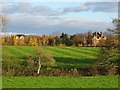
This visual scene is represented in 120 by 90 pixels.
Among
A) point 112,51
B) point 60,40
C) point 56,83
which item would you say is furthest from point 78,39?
point 56,83

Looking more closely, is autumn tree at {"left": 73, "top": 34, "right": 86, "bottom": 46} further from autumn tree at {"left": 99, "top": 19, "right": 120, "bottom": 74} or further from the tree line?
autumn tree at {"left": 99, "top": 19, "right": 120, "bottom": 74}

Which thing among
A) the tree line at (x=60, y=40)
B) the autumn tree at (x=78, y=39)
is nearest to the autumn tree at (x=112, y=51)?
the tree line at (x=60, y=40)

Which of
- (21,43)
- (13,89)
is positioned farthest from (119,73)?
(21,43)

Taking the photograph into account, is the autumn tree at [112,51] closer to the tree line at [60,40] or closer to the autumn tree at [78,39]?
the tree line at [60,40]

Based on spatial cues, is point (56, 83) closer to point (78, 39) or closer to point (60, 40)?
point (78, 39)

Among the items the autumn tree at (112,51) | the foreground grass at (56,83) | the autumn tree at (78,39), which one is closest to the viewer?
the foreground grass at (56,83)


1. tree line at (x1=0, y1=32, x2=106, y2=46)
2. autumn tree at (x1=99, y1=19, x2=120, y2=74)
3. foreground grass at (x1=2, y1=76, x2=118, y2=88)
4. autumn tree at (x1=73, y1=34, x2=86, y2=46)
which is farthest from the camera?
autumn tree at (x1=73, y1=34, x2=86, y2=46)

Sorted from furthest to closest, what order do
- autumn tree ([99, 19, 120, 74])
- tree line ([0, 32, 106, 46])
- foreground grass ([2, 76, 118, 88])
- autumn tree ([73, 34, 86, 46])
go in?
autumn tree ([73, 34, 86, 46]) < tree line ([0, 32, 106, 46]) < autumn tree ([99, 19, 120, 74]) < foreground grass ([2, 76, 118, 88])

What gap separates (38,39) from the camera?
204 feet

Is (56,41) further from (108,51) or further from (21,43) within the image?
(108,51)

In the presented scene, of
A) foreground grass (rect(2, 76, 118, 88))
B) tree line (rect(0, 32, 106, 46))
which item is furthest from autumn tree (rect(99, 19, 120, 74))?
tree line (rect(0, 32, 106, 46))

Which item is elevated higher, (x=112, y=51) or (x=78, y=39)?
(x=78, y=39)

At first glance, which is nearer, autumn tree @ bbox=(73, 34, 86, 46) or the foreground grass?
the foreground grass

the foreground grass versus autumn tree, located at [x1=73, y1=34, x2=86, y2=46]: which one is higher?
autumn tree, located at [x1=73, y1=34, x2=86, y2=46]
